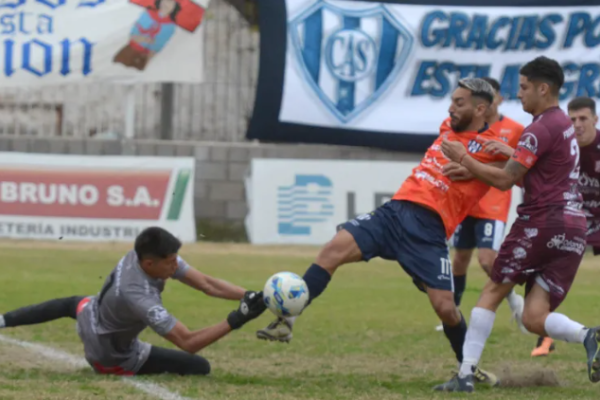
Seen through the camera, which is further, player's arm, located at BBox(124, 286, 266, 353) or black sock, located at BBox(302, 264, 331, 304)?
black sock, located at BBox(302, 264, 331, 304)

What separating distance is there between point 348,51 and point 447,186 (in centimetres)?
1299

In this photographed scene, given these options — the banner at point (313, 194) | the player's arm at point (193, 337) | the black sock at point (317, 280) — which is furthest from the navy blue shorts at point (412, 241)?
the banner at point (313, 194)

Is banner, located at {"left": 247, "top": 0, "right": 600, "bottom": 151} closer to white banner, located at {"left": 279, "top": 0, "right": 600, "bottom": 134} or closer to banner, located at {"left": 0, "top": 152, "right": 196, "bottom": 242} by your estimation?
white banner, located at {"left": 279, "top": 0, "right": 600, "bottom": 134}

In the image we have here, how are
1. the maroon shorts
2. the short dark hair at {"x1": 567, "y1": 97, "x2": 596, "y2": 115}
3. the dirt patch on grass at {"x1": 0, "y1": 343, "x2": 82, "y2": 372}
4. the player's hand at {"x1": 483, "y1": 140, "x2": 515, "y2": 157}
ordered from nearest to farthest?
1. the maroon shorts
2. the player's hand at {"x1": 483, "y1": 140, "x2": 515, "y2": 157}
3. the dirt patch on grass at {"x1": 0, "y1": 343, "x2": 82, "y2": 372}
4. the short dark hair at {"x1": 567, "y1": 97, "x2": 596, "y2": 115}

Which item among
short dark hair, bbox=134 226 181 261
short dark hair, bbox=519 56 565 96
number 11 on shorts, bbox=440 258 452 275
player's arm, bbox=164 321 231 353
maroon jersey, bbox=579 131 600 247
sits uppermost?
short dark hair, bbox=519 56 565 96

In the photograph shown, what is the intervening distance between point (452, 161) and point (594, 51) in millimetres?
13849

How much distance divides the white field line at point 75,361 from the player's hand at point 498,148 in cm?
269

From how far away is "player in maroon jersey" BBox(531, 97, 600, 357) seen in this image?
939 centimetres

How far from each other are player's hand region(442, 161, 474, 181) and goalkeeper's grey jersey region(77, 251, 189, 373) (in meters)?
2.15

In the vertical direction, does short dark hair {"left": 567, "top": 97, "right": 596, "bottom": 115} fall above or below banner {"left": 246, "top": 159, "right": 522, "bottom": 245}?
above

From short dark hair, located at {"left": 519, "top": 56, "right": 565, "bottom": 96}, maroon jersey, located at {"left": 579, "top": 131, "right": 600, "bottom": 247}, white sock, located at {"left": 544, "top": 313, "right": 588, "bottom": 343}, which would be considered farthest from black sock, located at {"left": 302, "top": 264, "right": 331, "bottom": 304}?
maroon jersey, located at {"left": 579, "top": 131, "right": 600, "bottom": 247}

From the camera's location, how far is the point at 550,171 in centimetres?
768

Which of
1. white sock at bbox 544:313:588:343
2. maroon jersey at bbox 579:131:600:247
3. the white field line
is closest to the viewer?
the white field line

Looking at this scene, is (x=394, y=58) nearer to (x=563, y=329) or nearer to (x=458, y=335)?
(x=458, y=335)
